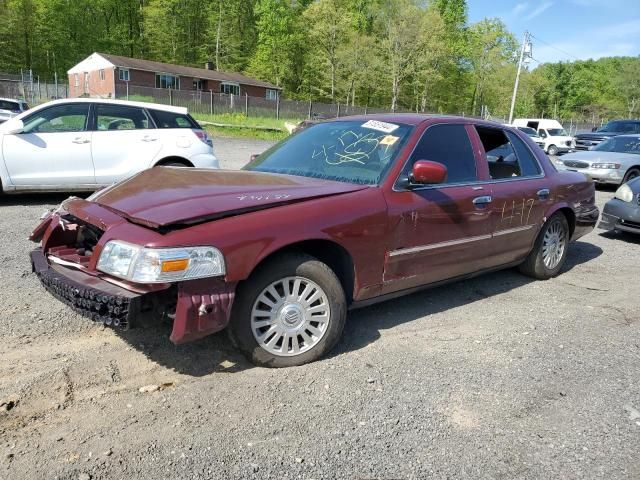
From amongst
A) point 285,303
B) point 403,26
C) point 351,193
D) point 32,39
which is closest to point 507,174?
point 351,193

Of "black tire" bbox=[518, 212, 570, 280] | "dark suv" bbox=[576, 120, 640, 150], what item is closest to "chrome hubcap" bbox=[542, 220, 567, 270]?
"black tire" bbox=[518, 212, 570, 280]

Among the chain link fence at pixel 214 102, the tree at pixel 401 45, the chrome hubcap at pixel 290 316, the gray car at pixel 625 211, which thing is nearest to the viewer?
the chrome hubcap at pixel 290 316

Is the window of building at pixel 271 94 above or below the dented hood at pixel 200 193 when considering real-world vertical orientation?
above

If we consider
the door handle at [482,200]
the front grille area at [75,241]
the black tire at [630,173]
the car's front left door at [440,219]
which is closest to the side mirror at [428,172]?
the car's front left door at [440,219]

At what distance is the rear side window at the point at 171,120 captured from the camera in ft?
27.4

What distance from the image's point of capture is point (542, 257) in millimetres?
5457

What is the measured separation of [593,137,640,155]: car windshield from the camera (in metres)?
14.1

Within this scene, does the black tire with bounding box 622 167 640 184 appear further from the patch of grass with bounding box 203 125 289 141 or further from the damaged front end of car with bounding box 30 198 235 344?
the patch of grass with bounding box 203 125 289 141

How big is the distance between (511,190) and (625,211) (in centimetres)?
401

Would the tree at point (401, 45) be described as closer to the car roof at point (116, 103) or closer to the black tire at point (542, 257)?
the car roof at point (116, 103)

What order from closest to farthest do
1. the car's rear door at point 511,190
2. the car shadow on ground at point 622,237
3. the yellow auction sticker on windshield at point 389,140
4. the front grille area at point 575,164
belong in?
1. the yellow auction sticker on windshield at point 389,140
2. the car's rear door at point 511,190
3. the car shadow on ground at point 622,237
4. the front grille area at point 575,164

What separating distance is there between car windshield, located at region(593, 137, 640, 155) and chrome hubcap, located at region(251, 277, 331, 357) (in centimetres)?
1364

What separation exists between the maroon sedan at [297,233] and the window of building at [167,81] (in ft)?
169

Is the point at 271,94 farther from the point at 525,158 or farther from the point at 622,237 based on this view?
the point at 525,158
